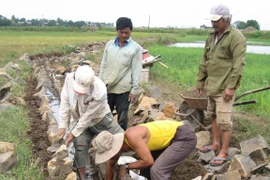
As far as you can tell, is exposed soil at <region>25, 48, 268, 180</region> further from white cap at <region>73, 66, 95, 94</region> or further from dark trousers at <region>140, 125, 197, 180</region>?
white cap at <region>73, 66, 95, 94</region>

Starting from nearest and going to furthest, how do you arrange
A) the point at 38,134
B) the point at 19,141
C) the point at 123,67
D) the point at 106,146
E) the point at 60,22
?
the point at 106,146 → the point at 123,67 → the point at 19,141 → the point at 38,134 → the point at 60,22

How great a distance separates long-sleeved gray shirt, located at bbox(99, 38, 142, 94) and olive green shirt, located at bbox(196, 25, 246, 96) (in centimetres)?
90

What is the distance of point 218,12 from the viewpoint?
143 inches

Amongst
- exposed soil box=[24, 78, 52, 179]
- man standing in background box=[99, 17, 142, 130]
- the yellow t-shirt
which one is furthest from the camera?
exposed soil box=[24, 78, 52, 179]

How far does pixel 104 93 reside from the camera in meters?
3.50

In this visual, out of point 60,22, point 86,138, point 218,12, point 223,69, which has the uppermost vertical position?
point 218,12

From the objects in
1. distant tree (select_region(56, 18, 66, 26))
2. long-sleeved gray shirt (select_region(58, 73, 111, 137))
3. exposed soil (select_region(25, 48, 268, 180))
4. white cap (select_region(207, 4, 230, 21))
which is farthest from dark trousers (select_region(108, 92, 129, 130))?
distant tree (select_region(56, 18, 66, 26))

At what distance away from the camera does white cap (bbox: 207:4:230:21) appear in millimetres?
3625

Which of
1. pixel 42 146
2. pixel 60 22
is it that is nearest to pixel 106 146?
pixel 42 146

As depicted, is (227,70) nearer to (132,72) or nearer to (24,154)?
(132,72)

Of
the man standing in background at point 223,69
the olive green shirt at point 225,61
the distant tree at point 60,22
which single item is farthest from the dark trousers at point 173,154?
the distant tree at point 60,22

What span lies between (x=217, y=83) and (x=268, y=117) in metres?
1.72

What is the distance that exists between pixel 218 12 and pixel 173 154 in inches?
64.8

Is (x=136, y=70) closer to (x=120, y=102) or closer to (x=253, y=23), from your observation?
(x=120, y=102)
